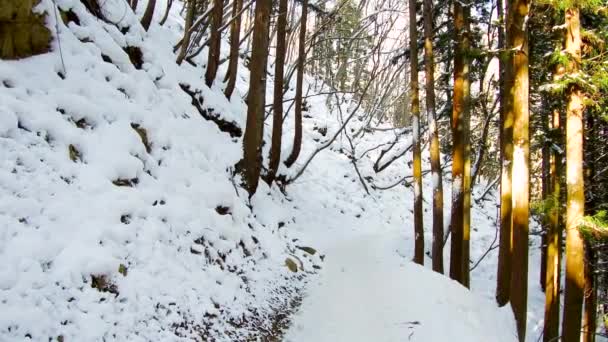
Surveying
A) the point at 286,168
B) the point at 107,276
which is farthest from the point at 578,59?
the point at 286,168

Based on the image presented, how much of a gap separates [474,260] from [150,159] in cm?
1561

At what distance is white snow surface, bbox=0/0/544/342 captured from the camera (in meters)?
3.74

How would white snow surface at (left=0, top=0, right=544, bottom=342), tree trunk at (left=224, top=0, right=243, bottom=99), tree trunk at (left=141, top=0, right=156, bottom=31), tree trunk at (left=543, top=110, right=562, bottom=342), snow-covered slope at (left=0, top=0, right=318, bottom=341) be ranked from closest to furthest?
snow-covered slope at (left=0, top=0, right=318, bottom=341)
white snow surface at (left=0, top=0, right=544, bottom=342)
tree trunk at (left=141, top=0, right=156, bottom=31)
tree trunk at (left=543, top=110, right=562, bottom=342)
tree trunk at (left=224, top=0, right=243, bottom=99)

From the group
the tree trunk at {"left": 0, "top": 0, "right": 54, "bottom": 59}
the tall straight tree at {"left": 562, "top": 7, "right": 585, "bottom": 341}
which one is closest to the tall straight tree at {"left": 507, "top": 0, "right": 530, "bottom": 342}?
the tall straight tree at {"left": 562, "top": 7, "right": 585, "bottom": 341}

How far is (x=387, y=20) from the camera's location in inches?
583

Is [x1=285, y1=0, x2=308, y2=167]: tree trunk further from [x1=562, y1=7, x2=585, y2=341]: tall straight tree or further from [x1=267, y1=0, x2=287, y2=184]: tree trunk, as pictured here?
[x1=562, y1=7, x2=585, y2=341]: tall straight tree

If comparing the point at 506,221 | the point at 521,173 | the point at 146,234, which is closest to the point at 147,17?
the point at 146,234

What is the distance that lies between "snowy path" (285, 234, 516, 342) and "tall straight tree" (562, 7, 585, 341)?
112 centimetres

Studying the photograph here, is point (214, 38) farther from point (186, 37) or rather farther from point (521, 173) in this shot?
point (521, 173)

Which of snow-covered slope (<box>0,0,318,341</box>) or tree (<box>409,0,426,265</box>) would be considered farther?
tree (<box>409,0,426,265</box>)

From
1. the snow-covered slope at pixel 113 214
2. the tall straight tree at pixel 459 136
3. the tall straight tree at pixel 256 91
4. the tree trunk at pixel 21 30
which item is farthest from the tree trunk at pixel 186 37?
the tall straight tree at pixel 459 136

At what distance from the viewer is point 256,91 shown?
8781 mm

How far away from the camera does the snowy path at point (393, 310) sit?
613 cm

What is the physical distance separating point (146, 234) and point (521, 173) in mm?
6258
